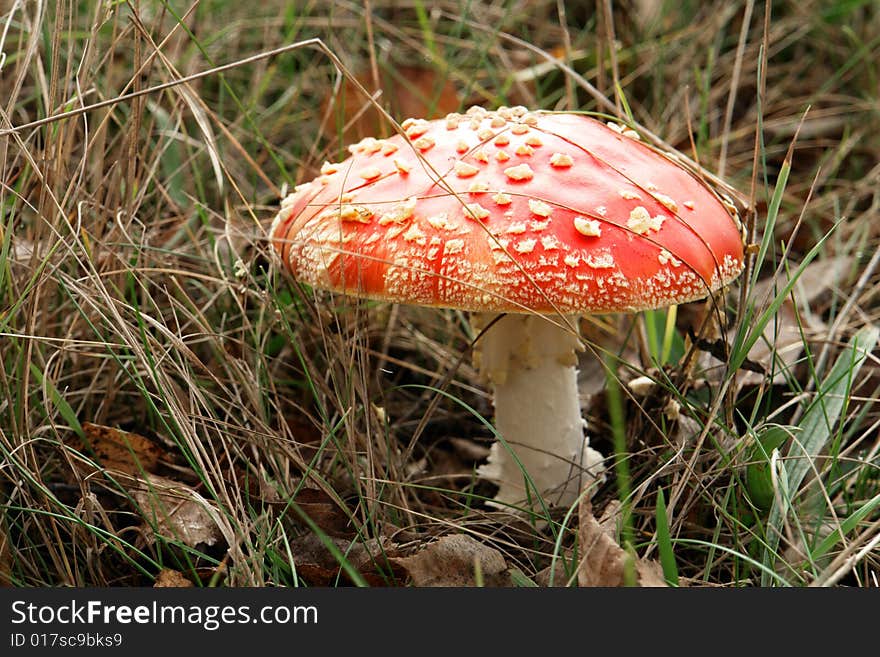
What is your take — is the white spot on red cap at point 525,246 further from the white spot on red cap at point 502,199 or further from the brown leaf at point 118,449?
the brown leaf at point 118,449

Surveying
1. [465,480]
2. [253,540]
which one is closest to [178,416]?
[253,540]

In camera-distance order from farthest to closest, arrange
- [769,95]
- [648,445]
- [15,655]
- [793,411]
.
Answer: [769,95], [793,411], [648,445], [15,655]

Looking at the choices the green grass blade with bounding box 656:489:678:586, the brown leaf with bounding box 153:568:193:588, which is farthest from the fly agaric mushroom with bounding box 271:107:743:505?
the brown leaf with bounding box 153:568:193:588

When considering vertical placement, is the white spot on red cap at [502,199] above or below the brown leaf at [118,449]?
above

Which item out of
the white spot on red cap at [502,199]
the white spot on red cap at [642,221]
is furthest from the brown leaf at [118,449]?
the white spot on red cap at [642,221]

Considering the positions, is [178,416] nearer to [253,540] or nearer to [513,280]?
[253,540]

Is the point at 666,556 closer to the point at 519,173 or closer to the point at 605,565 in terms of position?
the point at 605,565

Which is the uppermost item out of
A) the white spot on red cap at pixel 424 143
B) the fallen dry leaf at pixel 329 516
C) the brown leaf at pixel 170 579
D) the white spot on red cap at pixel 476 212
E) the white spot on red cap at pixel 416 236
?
the white spot on red cap at pixel 424 143
